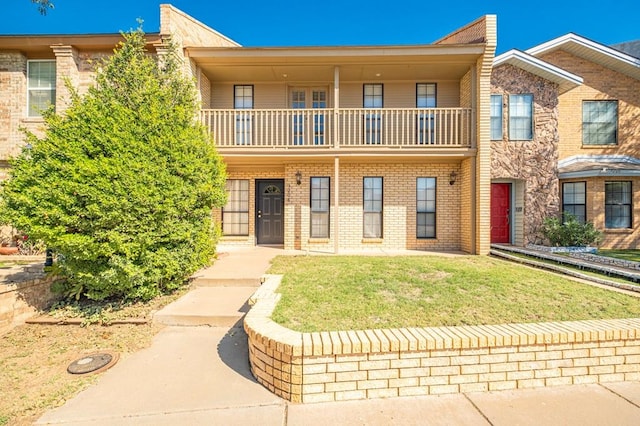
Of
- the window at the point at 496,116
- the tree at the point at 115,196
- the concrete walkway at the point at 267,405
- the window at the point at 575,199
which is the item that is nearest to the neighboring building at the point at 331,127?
the window at the point at 496,116

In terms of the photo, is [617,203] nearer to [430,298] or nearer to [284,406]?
[430,298]

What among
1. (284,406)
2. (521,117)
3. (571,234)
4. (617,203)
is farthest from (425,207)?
(284,406)

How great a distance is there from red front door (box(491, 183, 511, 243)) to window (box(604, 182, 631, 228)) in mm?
3439

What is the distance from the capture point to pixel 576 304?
430cm

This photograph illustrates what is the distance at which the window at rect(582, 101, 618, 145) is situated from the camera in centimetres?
1170

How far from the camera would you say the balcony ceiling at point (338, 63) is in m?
8.72

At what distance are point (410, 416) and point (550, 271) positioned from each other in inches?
232

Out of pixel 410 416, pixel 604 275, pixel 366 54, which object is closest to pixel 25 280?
pixel 410 416

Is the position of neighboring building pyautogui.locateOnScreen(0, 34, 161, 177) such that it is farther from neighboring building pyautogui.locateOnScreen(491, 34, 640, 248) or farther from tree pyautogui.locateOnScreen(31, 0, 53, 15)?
neighboring building pyautogui.locateOnScreen(491, 34, 640, 248)

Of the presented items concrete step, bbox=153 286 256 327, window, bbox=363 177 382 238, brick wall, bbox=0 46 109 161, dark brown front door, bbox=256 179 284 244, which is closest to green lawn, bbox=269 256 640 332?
concrete step, bbox=153 286 256 327

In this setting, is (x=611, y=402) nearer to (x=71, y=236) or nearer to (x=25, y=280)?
(x=71, y=236)

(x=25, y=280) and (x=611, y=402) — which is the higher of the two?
(x=25, y=280)

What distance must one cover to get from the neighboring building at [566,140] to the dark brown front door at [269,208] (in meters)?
7.47

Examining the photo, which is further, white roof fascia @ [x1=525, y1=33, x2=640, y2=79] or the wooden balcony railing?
white roof fascia @ [x1=525, y1=33, x2=640, y2=79]
